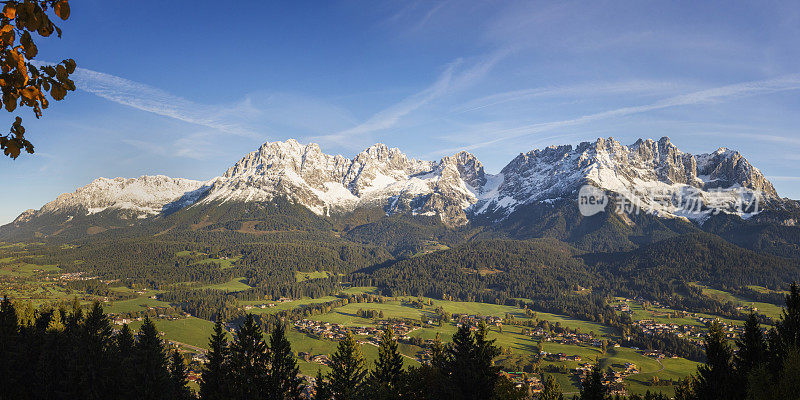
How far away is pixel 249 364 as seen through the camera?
41.0 metres

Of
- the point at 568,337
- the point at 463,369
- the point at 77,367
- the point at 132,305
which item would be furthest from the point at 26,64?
the point at 132,305

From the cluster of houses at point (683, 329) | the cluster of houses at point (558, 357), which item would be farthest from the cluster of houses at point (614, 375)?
the cluster of houses at point (683, 329)

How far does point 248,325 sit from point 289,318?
129m

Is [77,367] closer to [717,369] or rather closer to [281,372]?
[281,372]

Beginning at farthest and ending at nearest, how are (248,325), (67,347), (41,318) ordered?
(41,318) → (67,347) → (248,325)

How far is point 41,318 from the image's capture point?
68750mm

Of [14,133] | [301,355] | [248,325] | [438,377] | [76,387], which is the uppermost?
[14,133]

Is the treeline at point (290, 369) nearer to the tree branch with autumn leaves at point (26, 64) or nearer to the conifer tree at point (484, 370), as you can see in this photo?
the conifer tree at point (484, 370)

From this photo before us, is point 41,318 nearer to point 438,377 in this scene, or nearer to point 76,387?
point 76,387

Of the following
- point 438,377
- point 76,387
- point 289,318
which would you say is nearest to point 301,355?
point 289,318

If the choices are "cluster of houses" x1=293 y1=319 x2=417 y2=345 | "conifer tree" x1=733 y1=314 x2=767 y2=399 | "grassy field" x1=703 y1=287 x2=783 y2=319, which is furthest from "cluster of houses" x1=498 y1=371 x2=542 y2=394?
"grassy field" x1=703 y1=287 x2=783 y2=319

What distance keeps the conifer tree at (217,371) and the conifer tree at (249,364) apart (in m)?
1.45

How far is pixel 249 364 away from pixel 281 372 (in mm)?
3773

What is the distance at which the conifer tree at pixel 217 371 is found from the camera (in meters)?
40.5
